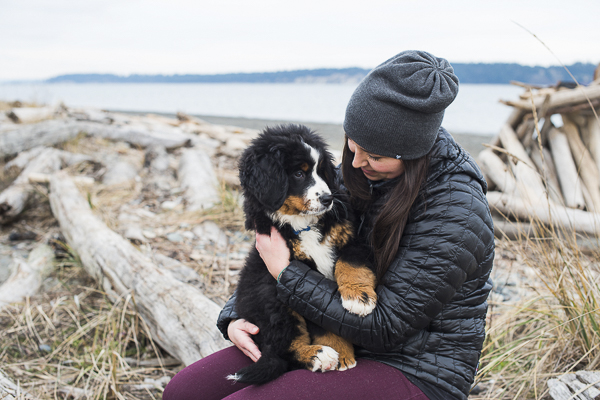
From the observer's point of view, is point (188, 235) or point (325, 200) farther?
point (188, 235)

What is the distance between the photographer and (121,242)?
3773mm

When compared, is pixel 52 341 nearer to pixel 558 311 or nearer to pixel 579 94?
pixel 558 311

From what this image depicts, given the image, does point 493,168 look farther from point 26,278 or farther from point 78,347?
point 26,278

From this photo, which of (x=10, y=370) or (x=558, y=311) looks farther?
(x=10, y=370)

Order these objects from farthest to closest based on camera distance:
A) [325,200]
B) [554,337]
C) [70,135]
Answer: [70,135], [554,337], [325,200]

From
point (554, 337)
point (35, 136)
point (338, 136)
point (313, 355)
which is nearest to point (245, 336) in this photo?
point (313, 355)

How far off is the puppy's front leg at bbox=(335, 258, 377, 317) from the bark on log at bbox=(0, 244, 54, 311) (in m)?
3.15

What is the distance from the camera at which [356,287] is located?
172 centimetres

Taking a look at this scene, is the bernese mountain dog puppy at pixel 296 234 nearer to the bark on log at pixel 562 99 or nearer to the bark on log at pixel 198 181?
the bark on log at pixel 198 181

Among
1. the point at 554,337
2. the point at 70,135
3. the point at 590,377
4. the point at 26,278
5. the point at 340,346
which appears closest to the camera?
the point at 340,346

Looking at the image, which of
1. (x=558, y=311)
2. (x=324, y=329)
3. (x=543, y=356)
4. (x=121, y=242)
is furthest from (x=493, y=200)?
(x=121, y=242)

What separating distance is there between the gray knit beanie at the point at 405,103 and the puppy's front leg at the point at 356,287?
1.79ft

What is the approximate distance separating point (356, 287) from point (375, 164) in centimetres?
55

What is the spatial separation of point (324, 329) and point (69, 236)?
3.68m
